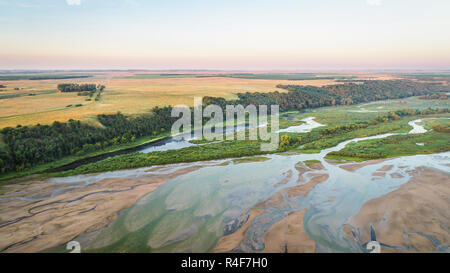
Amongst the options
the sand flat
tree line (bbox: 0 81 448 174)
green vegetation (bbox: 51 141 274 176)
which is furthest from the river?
tree line (bbox: 0 81 448 174)

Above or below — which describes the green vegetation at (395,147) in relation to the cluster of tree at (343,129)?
below

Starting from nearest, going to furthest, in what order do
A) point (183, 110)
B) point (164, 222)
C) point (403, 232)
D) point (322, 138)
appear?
1. point (403, 232)
2. point (164, 222)
3. point (322, 138)
4. point (183, 110)

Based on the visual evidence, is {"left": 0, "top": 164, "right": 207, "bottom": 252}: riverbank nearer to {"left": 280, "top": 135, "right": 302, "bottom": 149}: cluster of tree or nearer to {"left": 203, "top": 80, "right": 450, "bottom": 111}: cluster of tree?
{"left": 280, "top": 135, "right": 302, "bottom": 149}: cluster of tree

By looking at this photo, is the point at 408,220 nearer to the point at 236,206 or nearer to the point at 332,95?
the point at 236,206

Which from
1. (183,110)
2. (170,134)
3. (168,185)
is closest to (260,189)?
(168,185)

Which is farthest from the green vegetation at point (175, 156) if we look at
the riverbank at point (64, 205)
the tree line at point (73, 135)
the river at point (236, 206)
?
the tree line at point (73, 135)

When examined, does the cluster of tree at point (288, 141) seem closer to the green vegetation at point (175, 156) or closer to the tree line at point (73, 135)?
the tree line at point (73, 135)
